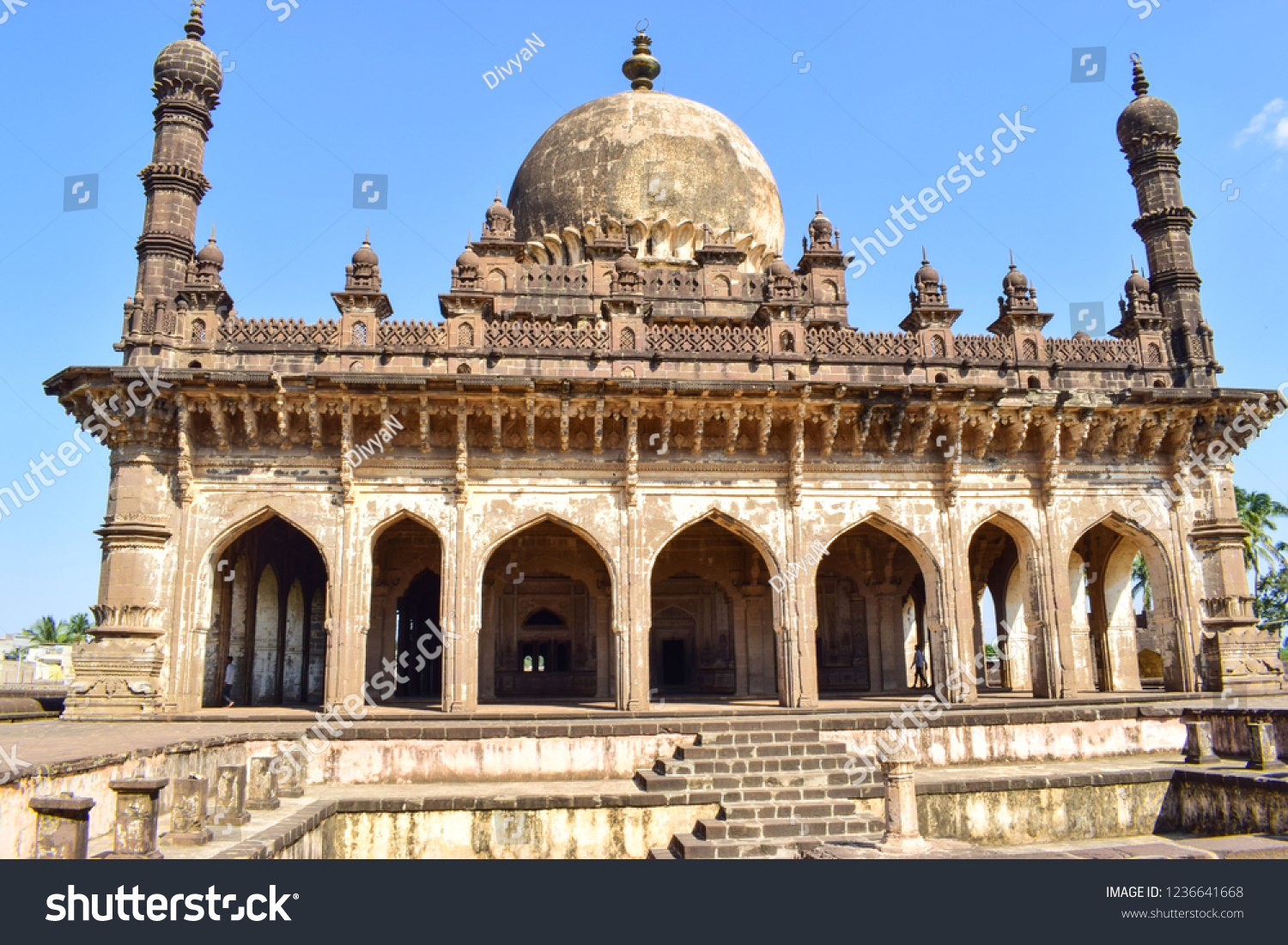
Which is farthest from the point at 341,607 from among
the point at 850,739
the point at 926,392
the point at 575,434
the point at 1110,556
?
the point at 1110,556

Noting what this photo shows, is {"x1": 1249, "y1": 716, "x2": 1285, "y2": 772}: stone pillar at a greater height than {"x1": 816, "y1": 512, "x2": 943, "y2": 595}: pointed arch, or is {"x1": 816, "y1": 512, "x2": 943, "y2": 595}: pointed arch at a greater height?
{"x1": 816, "y1": 512, "x2": 943, "y2": 595}: pointed arch

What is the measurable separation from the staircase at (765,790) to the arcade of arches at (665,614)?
15.3 ft

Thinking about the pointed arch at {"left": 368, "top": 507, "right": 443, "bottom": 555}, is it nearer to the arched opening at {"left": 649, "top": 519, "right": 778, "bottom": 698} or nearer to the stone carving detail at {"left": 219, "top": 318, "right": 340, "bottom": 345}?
the stone carving detail at {"left": 219, "top": 318, "right": 340, "bottom": 345}

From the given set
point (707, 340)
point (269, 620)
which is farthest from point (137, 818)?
point (269, 620)

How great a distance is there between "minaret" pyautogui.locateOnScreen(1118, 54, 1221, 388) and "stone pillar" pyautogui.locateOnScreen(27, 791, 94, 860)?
1562cm

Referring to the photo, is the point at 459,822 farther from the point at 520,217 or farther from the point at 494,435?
the point at 520,217

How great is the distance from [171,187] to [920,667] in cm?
1778

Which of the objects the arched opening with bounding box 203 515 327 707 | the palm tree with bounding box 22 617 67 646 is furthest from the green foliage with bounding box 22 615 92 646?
the arched opening with bounding box 203 515 327 707

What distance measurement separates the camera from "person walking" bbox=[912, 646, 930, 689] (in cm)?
2071

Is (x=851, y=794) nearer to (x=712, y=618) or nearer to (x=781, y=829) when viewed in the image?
(x=781, y=829)

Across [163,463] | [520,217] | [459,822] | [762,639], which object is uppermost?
[520,217]

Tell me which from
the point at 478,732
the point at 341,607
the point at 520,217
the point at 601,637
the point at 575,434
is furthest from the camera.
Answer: the point at 520,217

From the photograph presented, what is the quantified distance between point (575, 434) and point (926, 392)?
5192 millimetres

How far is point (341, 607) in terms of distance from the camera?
12.7 meters
